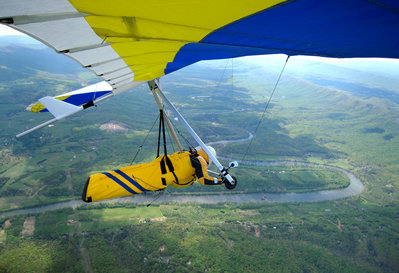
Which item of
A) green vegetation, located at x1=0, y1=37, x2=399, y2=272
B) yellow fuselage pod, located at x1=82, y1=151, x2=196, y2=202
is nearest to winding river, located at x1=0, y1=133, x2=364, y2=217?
green vegetation, located at x1=0, y1=37, x2=399, y2=272

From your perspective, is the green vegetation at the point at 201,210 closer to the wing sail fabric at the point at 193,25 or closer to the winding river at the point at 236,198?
the winding river at the point at 236,198

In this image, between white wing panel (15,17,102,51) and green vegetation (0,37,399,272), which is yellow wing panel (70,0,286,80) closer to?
white wing panel (15,17,102,51)

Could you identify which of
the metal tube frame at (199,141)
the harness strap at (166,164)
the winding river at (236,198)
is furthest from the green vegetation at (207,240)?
the metal tube frame at (199,141)

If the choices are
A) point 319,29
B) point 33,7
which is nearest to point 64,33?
point 33,7

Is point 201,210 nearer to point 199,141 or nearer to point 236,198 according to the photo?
point 236,198

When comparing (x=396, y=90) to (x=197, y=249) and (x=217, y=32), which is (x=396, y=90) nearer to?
(x=197, y=249)

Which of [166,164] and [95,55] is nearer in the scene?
[95,55]

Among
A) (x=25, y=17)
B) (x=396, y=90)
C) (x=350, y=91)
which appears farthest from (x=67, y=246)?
(x=396, y=90)
